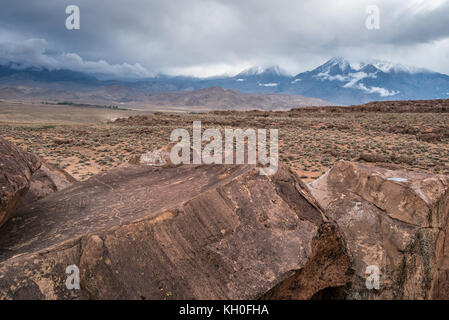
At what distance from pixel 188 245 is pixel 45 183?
486 cm

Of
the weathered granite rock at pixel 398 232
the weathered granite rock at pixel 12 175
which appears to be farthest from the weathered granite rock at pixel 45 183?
the weathered granite rock at pixel 398 232

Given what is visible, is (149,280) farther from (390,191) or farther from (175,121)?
(175,121)

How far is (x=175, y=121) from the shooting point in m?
44.0

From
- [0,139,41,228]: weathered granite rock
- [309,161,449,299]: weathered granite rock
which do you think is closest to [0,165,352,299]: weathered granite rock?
[0,139,41,228]: weathered granite rock

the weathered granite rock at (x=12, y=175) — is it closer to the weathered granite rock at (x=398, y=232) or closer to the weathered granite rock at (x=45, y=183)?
the weathered granite rock at (x=45, y=183)

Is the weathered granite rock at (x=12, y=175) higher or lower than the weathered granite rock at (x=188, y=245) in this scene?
higher

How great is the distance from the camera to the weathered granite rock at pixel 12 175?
4234 millimetres

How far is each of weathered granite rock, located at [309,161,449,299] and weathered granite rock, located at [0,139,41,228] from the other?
498 cm

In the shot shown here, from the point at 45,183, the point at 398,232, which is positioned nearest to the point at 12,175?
the point at 45,183

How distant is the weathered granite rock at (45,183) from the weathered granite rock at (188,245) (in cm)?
93

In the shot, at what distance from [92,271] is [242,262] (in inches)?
75.3

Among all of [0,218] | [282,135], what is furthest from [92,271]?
[282,135]

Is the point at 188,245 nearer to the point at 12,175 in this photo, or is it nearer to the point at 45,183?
the point at 12,175

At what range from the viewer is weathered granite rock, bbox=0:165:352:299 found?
11.5 ft
